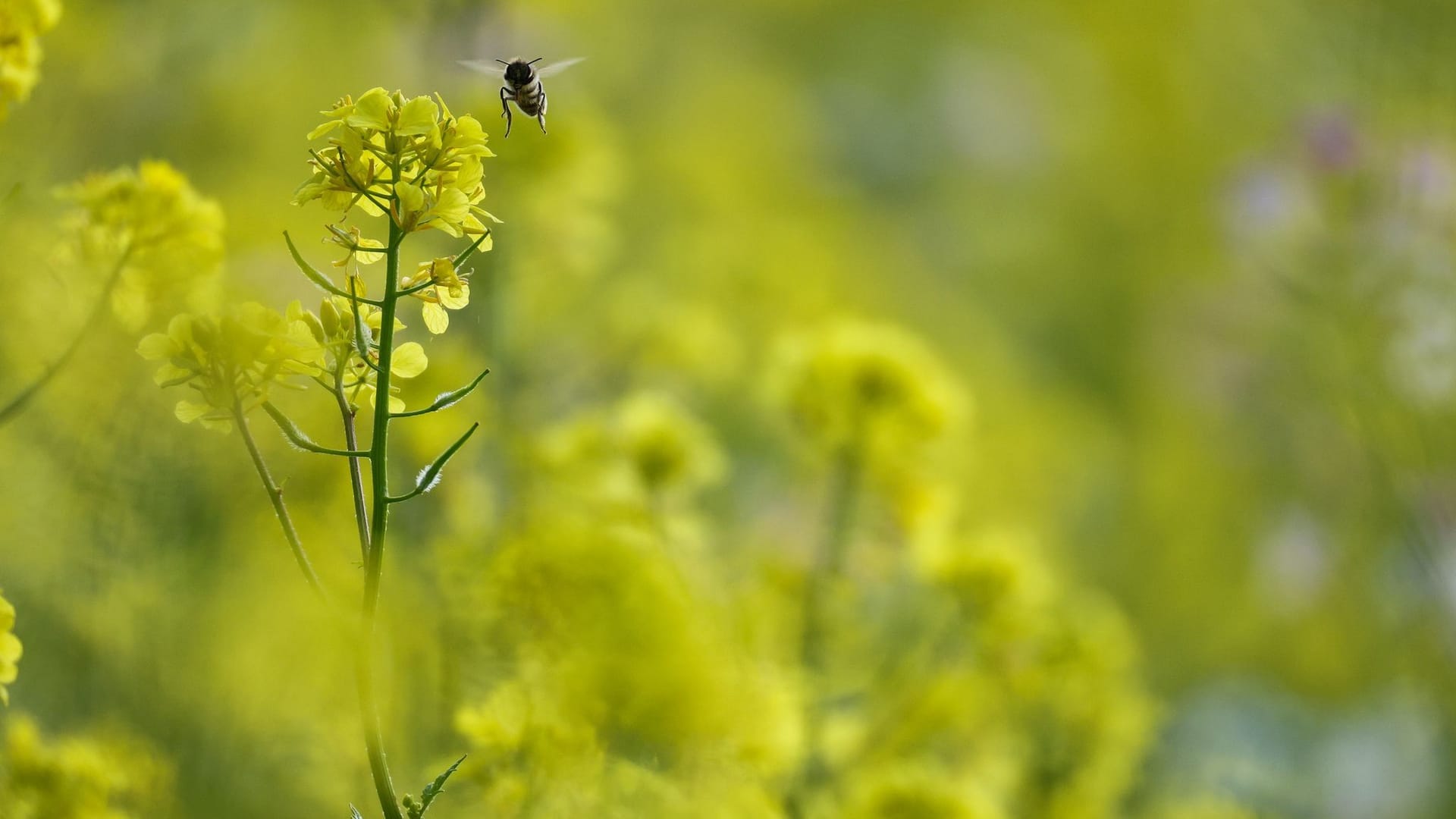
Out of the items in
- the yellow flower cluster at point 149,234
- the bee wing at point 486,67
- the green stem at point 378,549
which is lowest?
the green stem at point 378,549

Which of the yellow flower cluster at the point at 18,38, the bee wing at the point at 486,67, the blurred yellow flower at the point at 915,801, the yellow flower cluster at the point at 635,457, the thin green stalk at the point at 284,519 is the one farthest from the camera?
the yellow flower cluster at the point at 635,457

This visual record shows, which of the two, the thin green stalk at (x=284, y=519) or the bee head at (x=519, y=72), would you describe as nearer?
the thin green stalk at (x=284, y=519)

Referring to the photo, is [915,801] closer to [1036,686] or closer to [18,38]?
[1036,686]

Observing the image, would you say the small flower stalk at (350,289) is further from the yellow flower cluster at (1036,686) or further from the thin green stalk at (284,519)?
the yellow flower cluster at (1036,686)

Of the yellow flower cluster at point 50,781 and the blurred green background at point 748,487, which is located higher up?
the blurred green background at point 748,487

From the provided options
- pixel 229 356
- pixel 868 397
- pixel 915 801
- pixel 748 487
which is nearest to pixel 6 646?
pixel 229 356

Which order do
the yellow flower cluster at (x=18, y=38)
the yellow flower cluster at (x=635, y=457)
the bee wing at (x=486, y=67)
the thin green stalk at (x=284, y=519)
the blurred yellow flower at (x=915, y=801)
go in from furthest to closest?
the yellow flower cluster at (x=635, y=457), the blurred yellow flower at (x=915, y=801), the bee wing at (x=486, y=67), the yellow flower cluster at (x=18, y=38), the thin green stalk at (x=284, y=519)

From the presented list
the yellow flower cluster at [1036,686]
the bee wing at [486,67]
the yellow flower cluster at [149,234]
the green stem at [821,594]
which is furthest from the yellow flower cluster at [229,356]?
the yellow flower cluster at [1036,686]
